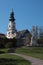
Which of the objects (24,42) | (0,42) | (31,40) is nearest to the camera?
(0,42)

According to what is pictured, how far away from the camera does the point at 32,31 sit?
4788 inches

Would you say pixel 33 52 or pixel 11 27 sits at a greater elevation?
pixel 11 27

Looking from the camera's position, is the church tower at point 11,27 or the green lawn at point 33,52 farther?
the church tower at point 11,27

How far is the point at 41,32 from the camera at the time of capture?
121 metres

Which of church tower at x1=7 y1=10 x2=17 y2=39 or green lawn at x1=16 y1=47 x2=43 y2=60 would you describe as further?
church tower at x1=7 y1=10 x2=17 y2=39

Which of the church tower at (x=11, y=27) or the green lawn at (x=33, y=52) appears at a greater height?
the church tower at (x=11, y=27)

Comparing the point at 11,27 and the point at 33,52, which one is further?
the point at 11,27

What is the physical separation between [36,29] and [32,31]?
2.54 metres

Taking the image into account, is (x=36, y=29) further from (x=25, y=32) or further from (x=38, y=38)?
(x=25, y=32)

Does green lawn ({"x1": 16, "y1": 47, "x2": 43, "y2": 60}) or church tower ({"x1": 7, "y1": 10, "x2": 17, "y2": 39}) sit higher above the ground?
church tower ({"x1": 7, "y1": 10, "x2": 17, "y2": 39})

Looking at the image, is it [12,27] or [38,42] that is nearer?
[38,42]

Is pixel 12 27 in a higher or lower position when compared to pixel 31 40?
higher

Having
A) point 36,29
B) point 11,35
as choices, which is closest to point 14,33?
point 11,35

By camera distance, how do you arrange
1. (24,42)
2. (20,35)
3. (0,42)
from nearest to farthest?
1. (0,42)
2. (24,42)
3. (20,35)
